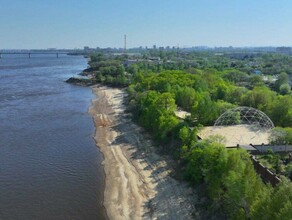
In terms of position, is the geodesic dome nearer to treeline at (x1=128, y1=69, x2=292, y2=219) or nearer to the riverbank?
treeline at (x1=128, y1=69, x2=292, y2=219)

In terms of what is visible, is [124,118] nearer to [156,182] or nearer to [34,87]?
[156,182]

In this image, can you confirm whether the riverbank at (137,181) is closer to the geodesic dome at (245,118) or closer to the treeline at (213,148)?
the treeline at (213,148)

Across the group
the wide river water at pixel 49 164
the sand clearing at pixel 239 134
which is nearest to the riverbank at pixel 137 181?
the wide river water at pixel 49 164

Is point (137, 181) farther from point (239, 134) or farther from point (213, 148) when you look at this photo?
point (239, 134)

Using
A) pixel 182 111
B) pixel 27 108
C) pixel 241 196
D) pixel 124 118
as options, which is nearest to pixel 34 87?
pixel 27 108

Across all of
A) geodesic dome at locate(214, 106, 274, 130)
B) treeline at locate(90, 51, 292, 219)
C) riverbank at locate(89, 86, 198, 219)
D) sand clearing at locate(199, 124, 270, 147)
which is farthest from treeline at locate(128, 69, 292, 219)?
sand clearing at locate(199, 124, 270, 147)

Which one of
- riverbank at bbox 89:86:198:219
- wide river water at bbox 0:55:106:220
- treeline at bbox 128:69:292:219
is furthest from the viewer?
wide river water at bbox 0:55:106:220
